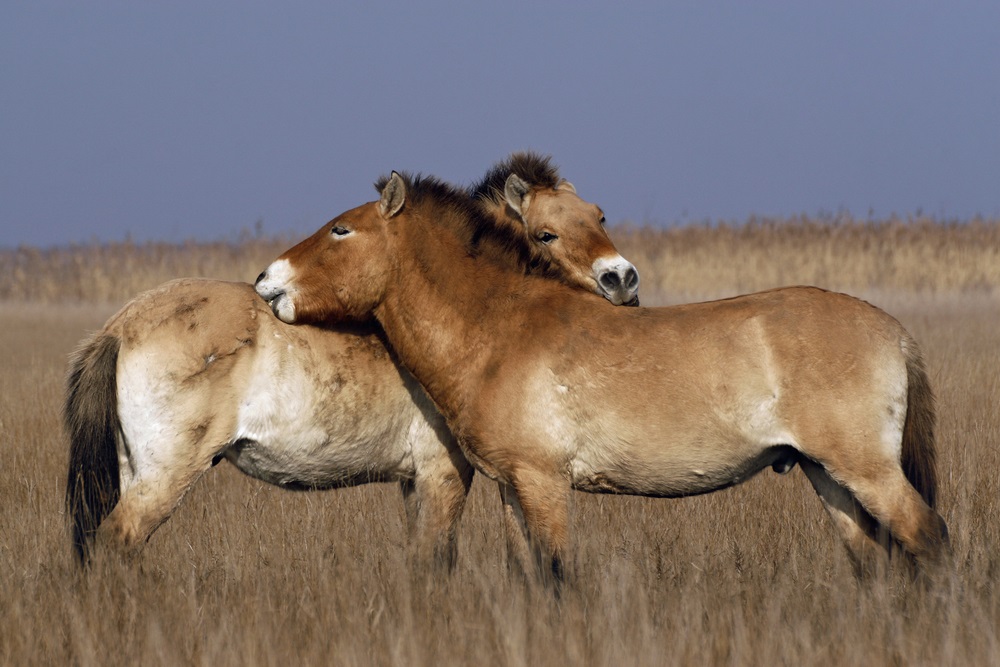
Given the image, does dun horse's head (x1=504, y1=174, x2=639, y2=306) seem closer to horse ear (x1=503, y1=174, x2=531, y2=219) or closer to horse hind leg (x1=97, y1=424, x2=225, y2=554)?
horse ear (x1=503, y1=174, x2=531, y2=219)

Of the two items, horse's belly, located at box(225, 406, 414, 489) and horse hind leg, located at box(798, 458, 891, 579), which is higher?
horse's belly, located at box(225, 406, 414, 489)

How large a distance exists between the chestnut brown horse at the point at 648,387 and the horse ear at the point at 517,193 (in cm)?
151

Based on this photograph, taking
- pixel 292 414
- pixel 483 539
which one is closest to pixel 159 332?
pixel 292 414

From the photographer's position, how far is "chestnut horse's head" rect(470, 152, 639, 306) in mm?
5758

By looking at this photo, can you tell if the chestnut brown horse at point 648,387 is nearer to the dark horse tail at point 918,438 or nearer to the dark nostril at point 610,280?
the dark horse tail at point 918,438

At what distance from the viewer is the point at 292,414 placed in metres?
5.09

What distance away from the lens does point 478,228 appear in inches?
213

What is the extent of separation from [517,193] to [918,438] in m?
2.99

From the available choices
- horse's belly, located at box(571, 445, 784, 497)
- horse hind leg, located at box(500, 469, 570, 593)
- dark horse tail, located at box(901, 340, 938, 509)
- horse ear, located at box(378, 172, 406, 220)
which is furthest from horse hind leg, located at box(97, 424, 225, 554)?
dark horse tail, located at box(901, 340, 938, 509)

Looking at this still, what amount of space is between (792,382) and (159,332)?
3002mm

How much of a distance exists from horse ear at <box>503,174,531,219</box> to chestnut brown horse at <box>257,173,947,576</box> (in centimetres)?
151

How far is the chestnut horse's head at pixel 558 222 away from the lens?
18.9 ft

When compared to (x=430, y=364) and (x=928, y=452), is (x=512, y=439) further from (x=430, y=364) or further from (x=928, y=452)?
(x=928, y=452)

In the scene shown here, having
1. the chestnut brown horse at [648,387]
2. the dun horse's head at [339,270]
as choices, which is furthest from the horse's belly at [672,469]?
the dun horse's head at [339,270]
